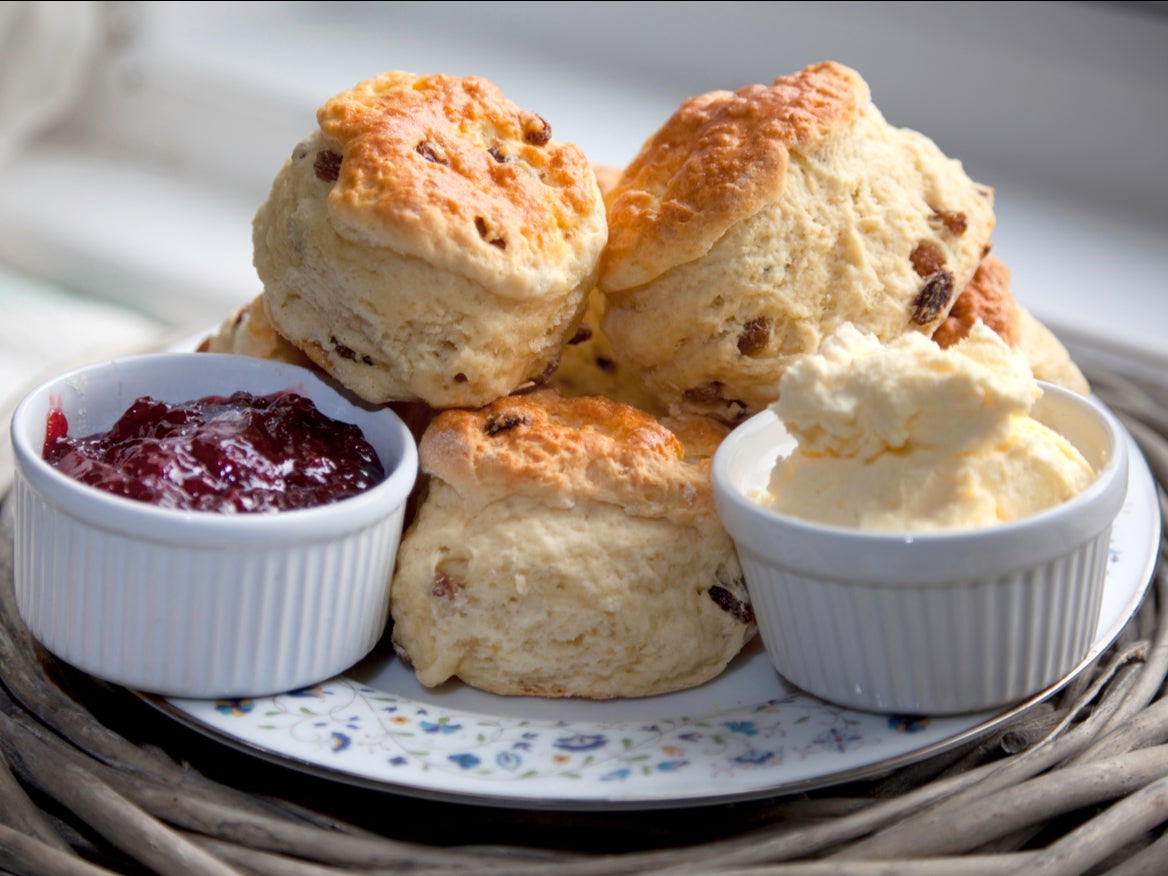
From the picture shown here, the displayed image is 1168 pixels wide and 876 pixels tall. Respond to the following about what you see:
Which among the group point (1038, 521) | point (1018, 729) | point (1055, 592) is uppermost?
point (1038, 521)

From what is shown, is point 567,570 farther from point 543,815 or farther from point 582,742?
point 543,815

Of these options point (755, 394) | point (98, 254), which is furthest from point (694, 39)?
point (755, 394)

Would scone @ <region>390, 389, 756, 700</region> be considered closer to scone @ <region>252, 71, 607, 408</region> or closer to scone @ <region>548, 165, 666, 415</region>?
scone @ <region>252, 71, 607, 408</region>

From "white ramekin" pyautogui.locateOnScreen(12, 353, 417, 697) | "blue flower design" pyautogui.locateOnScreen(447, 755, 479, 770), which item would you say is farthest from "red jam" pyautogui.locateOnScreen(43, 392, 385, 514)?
"blue flower design" pyautogui.locateOnScreen(447, 755, 479, 770)

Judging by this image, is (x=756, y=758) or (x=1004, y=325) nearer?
(x=756, y=758)

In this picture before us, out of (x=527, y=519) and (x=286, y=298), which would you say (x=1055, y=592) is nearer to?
(x=527, y=519)

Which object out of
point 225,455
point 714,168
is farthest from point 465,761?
point 714,168
